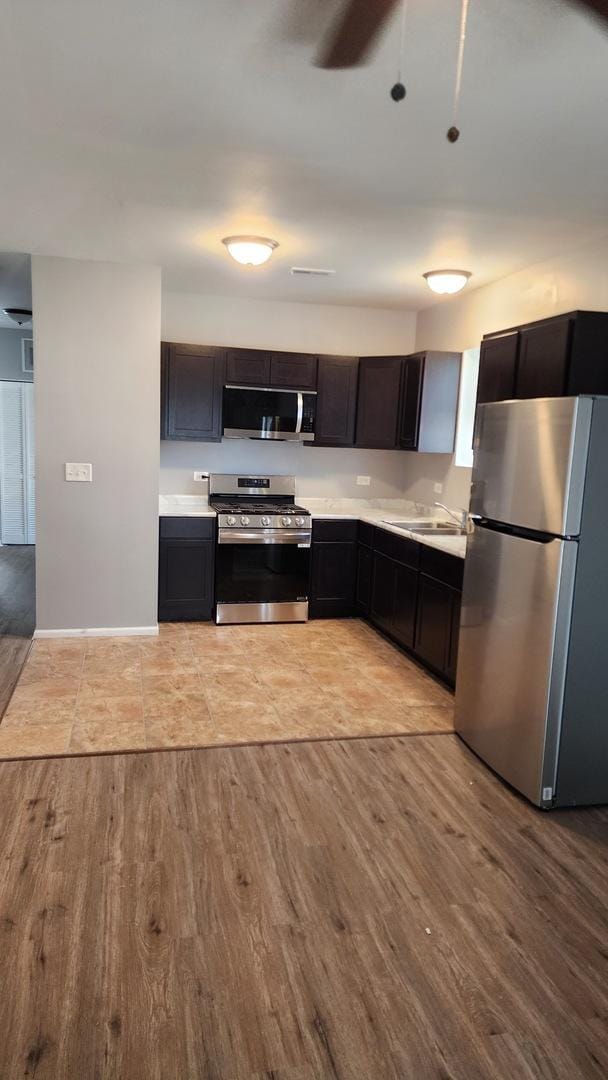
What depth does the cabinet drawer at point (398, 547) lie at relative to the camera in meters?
4.53

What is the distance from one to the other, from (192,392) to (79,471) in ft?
3.52

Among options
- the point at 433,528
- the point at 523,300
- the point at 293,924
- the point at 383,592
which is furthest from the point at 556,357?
the point at 293,924

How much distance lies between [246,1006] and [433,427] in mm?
4074

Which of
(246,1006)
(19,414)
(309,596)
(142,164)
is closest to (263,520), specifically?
(309,596)

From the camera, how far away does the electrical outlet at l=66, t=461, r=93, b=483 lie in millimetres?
4629

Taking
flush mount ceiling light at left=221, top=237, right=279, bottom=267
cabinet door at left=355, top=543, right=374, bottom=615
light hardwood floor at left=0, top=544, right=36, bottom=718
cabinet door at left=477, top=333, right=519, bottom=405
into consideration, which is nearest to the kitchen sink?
cabinet door at left=355, top=543, right=374, bottom=615

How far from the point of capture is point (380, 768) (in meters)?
3.14

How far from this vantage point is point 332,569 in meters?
5.49

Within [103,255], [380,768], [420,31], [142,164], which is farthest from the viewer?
[103,255]

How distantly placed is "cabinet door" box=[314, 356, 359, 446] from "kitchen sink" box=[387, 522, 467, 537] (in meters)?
0.92

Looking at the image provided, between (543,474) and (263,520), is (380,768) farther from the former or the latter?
(263,520)

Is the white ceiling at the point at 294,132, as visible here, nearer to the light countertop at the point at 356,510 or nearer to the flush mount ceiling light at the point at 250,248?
the flush mount ceiling light at the point at 250,248

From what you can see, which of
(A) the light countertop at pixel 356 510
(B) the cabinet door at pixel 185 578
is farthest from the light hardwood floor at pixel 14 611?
(A) the light countertop at pixel 356 510

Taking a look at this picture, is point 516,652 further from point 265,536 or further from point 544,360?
point 265,536
